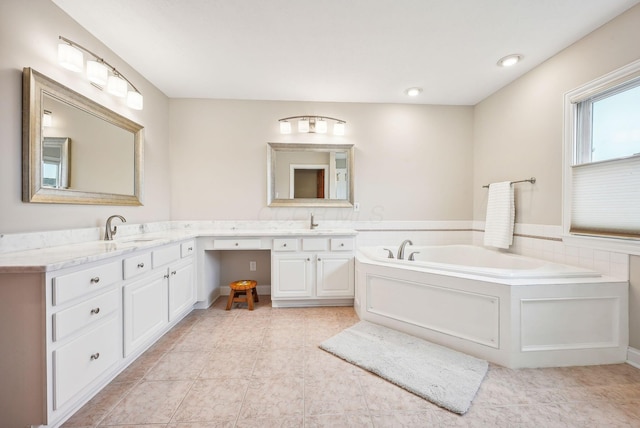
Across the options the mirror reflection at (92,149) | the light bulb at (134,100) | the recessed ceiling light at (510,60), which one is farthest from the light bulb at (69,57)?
the recessed ceiling light at (510,60)

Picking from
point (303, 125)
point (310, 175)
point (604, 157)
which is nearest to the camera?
point (604, 157)

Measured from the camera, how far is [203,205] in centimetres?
310

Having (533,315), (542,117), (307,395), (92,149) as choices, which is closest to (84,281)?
(92,149)

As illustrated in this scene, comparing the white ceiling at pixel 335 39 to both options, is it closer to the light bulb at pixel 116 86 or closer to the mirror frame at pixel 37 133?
the light bulb at pixel 116 86

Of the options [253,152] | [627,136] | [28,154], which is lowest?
[28,154]

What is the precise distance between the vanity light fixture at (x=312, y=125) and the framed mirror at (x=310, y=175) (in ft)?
0.56

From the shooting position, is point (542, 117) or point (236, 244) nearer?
point (542, 117)

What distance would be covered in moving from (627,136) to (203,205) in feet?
12.7

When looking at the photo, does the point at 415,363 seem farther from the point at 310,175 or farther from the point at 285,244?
the point at 310,175

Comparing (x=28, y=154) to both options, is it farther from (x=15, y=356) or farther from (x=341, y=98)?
(x=341, y=98)

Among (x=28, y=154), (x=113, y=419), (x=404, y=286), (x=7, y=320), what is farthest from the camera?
(x=404, y=286)

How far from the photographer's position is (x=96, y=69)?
1841 mm

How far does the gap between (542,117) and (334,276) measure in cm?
250

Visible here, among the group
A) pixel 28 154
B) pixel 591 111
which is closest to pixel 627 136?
pixel 591 111
